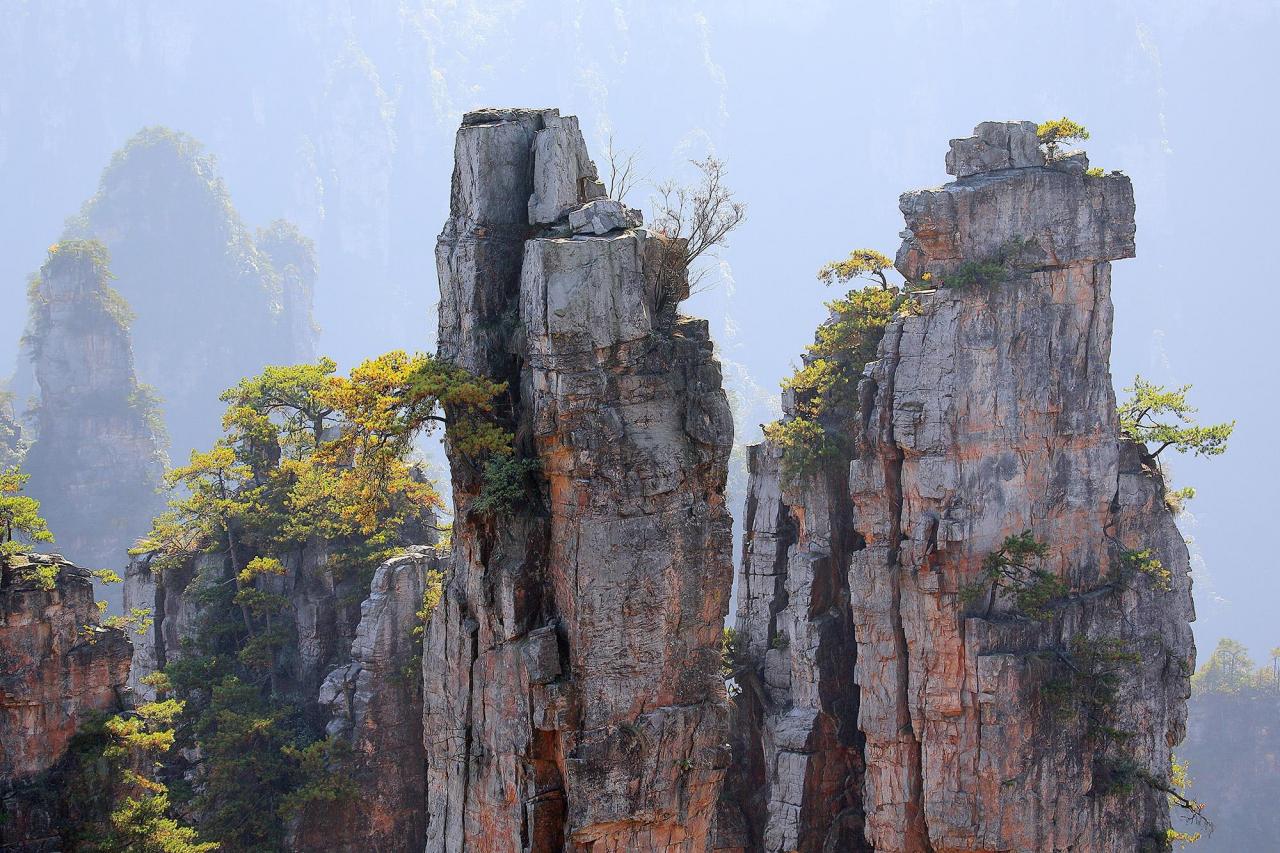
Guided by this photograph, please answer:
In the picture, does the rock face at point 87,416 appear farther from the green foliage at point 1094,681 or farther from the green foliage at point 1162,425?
the green foliage at point 1094,681

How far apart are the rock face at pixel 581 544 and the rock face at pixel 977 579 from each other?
10.4 meters

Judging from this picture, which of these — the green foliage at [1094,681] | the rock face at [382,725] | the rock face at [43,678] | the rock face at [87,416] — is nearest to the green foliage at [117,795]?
the rock face at [43,678]

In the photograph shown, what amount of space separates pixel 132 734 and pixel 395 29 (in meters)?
119

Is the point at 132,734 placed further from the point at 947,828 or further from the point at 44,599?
the point at 947,828

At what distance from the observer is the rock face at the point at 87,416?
70.2m

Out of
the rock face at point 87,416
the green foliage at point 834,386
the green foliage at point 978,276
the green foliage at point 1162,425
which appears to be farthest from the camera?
the rock face at point 87,416

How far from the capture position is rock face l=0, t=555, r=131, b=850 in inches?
894

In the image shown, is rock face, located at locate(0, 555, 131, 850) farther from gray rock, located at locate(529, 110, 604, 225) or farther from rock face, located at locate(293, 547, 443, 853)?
gray rock, located at locate(529, 110, 604, 225)

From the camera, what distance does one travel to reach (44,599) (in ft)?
77.2

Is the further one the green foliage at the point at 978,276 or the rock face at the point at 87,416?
the rock face at the point at 87,416

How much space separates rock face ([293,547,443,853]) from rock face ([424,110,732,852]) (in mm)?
10428

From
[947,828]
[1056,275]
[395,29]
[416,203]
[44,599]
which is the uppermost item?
[395,29]

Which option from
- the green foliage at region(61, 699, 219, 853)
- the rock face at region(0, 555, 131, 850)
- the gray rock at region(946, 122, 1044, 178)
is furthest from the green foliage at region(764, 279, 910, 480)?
the rock face at region(0, 555, 131, 850)

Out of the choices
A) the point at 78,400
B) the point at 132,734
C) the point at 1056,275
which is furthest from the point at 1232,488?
the point at 132,734
